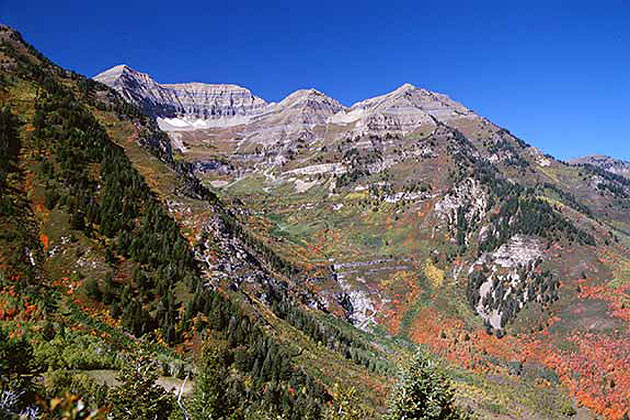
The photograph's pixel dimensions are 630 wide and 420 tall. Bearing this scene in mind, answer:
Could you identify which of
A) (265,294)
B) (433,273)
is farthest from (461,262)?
(265,294)

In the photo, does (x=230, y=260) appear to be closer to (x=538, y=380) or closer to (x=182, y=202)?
(x=182, y=202)

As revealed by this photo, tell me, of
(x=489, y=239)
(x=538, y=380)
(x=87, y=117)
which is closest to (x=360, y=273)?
(x=489, y=239)

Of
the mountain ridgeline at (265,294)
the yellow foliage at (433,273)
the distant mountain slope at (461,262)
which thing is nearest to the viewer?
the mountain ridgeline at (265,294)

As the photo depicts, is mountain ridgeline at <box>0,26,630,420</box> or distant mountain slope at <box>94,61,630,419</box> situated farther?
distant mountain slope at <box>94,61,630,419</box>

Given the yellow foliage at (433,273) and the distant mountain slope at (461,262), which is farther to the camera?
the yellow foliage at (433,273)

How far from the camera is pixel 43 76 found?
2731 inches

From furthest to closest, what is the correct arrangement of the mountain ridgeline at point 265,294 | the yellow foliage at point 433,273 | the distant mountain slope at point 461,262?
the yellow foliage at point 433,273 → the distant mountain slope at point 461,262 → the mountain ridgeline at point 265,294

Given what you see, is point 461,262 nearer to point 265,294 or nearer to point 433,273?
point 433,273

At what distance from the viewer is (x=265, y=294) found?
Answer: 49.2m

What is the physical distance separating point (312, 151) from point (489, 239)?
407 ft

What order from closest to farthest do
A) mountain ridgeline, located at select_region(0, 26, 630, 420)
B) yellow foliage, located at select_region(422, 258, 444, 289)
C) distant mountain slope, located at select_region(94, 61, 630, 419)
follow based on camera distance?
mountain ridgeline, located at select_region(0, 26, 630, 420)
distant mountain slope, located at select_region(94, 61, 630, 419)
yellow foliage, located at select_region(422, 258, 444, 289)

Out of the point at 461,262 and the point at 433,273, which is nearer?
the point at 433,273

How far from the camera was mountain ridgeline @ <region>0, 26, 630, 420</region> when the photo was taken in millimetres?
20734

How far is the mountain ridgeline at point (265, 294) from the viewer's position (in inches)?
816
